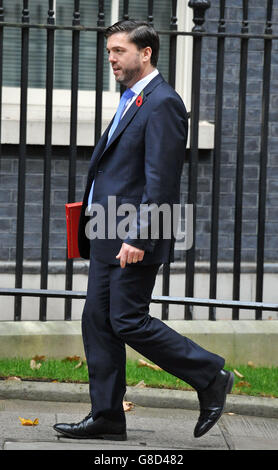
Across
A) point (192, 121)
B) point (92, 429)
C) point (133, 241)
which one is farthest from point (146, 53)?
point (92, 429)

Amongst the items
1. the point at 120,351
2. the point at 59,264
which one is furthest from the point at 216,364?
the point at 59,264

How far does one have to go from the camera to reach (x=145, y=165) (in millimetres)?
4543

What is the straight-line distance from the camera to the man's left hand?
453 cm

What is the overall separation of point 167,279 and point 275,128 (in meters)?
2.26

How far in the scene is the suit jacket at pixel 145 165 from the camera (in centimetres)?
451

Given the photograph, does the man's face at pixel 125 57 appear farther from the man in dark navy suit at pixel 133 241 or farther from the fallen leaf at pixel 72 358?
the fallen leaf at pixel 72 358

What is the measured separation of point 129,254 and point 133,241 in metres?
0.06

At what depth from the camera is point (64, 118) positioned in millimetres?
7668

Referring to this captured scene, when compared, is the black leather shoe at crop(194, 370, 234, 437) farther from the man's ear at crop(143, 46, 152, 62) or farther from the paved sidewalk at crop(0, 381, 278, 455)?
the man's ear at crop(143, 46, 152, 62)

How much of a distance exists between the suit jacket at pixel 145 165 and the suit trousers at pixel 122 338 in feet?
0.34

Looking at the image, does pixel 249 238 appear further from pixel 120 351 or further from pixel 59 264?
pixel 120 351

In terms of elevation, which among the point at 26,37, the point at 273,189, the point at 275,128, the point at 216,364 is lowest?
the point at 216,364

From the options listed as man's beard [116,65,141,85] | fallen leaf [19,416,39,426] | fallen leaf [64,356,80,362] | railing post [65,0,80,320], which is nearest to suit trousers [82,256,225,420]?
fallen leaf [19,416,39,426]

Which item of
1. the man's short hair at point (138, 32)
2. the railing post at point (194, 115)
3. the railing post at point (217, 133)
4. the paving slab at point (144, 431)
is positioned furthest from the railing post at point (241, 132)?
the man's short hair at point (138, 32)
